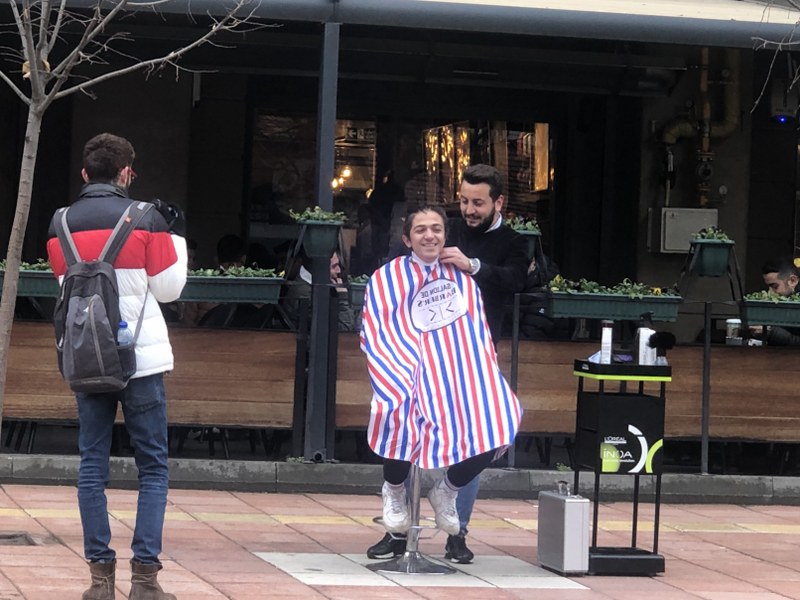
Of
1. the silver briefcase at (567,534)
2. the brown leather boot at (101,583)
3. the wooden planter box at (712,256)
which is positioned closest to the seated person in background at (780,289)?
the wooden planter box at (712,256)

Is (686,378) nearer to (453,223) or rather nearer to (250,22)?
(453,223)

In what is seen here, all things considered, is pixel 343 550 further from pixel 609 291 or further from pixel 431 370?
pixel 609 291

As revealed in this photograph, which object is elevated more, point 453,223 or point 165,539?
point 453,223

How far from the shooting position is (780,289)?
10.6m

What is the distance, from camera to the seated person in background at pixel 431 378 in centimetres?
657

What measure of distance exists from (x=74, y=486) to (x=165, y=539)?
192 cm

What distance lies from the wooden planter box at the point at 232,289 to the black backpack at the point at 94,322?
3358mm

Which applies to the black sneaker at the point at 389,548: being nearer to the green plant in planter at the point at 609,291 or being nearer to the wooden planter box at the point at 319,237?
the wooden planter box at the point at 319,237

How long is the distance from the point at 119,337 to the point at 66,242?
444mm

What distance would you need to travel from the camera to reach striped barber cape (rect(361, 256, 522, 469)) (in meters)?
6.57

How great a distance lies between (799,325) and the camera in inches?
378

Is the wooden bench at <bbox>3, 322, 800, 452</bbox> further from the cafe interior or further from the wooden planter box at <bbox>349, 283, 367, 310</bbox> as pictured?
the cafe interior

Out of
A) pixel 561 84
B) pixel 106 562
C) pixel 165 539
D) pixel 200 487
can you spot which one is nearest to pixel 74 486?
pixel 200 487

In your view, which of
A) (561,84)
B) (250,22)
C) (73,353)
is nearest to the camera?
(73,353)
